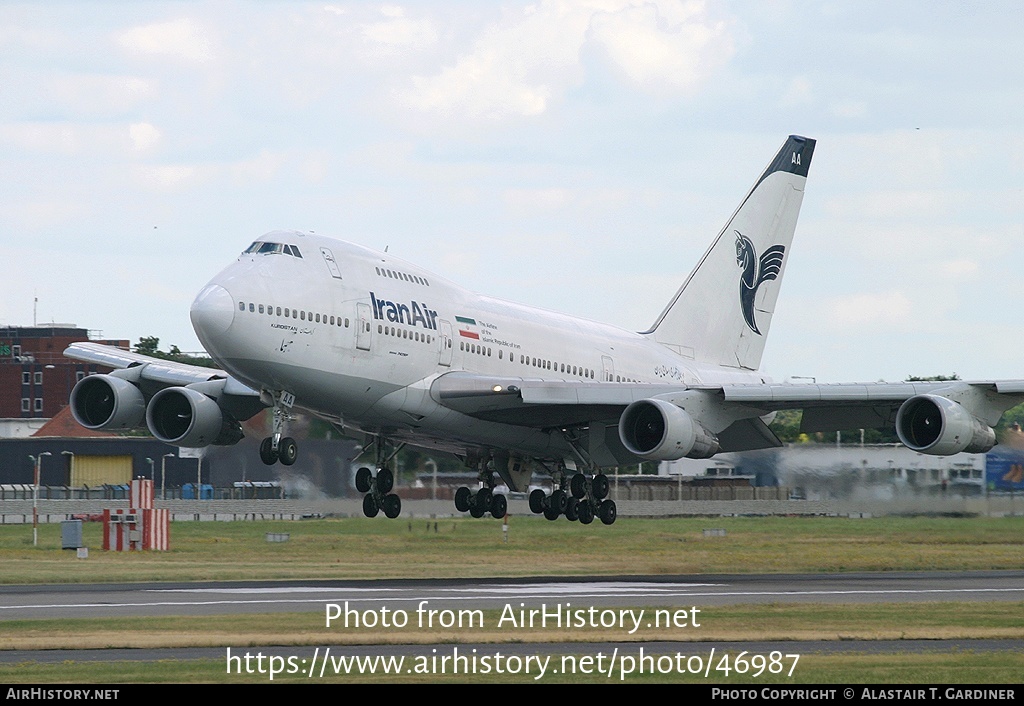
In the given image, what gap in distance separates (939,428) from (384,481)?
14.9 m

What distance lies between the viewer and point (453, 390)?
3894 centimetres

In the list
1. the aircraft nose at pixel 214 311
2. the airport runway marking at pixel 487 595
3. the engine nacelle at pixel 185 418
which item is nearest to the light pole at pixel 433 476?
the engine nacelle at pixel 185 418

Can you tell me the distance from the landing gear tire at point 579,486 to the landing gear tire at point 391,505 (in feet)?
16.7

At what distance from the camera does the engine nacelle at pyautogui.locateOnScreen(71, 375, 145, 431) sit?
42.2m

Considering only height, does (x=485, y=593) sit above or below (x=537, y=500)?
below

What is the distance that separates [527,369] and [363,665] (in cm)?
1965

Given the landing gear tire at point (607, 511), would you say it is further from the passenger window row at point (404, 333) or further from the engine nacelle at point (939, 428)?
the engine nacelle at point (939, 428)

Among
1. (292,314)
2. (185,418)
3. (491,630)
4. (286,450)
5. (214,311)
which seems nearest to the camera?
(491,630)

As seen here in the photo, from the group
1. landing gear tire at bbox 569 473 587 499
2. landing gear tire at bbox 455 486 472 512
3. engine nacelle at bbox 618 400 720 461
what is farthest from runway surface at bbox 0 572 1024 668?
landing gear tire at bbox 455 486 472 512

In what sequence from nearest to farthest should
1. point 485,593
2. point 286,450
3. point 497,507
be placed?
point 286,450 < point 485,593 < point 497,507

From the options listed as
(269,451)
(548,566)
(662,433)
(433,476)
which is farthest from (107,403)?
(662,433)

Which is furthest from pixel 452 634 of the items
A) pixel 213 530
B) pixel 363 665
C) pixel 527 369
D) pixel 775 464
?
pixel 213 530

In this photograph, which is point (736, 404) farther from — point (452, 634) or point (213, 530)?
point (213, 530)

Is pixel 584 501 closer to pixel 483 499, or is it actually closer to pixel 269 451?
pixel 483 499
